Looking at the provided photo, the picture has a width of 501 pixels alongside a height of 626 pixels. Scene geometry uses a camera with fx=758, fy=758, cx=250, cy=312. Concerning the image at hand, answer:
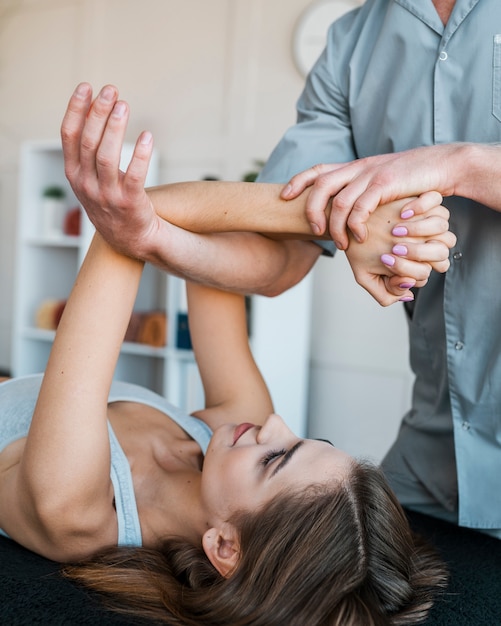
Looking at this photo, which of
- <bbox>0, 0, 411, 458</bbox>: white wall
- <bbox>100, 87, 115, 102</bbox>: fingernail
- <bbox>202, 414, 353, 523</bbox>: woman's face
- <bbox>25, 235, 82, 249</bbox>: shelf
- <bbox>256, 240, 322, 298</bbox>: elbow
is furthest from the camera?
<bbox>25, 235, 82, 249</bbox>: shelf

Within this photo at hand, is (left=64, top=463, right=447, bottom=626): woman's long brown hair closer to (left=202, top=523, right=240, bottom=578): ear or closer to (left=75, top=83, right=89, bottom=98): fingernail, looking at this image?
(left=202, top=523, right=240, bottom=578): ear

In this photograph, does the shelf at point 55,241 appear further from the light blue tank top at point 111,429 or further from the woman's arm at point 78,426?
the woman's arm at point 78,426

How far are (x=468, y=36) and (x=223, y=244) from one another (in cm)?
57

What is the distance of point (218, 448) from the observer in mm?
1351

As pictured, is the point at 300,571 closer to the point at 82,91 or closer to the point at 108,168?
the point at 108,168

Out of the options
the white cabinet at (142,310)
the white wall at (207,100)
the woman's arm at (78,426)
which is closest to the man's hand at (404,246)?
the woman's arm at (78,426)

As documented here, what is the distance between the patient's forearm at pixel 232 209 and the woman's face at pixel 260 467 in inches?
13.6

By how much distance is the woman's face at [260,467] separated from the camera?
4.16 ft

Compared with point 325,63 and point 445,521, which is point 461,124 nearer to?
point 325,63

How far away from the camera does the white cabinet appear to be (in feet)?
12.4

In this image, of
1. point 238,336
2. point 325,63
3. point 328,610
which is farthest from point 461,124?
point 328,610

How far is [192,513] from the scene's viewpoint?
135 cm

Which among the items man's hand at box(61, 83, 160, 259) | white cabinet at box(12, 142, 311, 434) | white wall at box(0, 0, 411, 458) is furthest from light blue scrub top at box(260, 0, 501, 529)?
white wall at box(0, 0, 411, 458)

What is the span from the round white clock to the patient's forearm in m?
2.76
